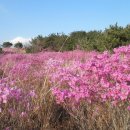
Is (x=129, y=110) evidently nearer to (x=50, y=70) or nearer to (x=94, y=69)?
(x=94, y=69)

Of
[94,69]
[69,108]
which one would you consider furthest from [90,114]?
[94,69]

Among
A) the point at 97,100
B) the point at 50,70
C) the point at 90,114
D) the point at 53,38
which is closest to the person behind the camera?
the point at 97,100

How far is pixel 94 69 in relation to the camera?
463 cm

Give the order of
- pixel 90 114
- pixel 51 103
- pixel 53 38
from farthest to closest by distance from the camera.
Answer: pixel 53 38 < pixel 51 103 < pixel 90 114

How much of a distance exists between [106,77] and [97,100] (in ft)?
1.48

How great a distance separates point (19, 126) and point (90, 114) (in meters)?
1.06

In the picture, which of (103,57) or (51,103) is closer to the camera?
(103,57)

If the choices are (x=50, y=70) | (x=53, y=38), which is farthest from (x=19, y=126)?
(x=53, y=38)

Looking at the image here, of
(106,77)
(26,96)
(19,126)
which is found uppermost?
(106,77)

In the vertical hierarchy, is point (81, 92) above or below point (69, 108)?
above

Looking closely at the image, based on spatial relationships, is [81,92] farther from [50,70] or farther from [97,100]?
[50,70]

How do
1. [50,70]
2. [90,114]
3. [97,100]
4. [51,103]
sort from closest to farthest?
1. [97,100]
2. [90,114]
3. [51,103]
4. [50,70]

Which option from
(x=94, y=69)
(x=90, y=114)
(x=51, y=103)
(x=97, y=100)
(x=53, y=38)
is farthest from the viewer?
(x=53, y=38)

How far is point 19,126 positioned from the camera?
5.20 metres
